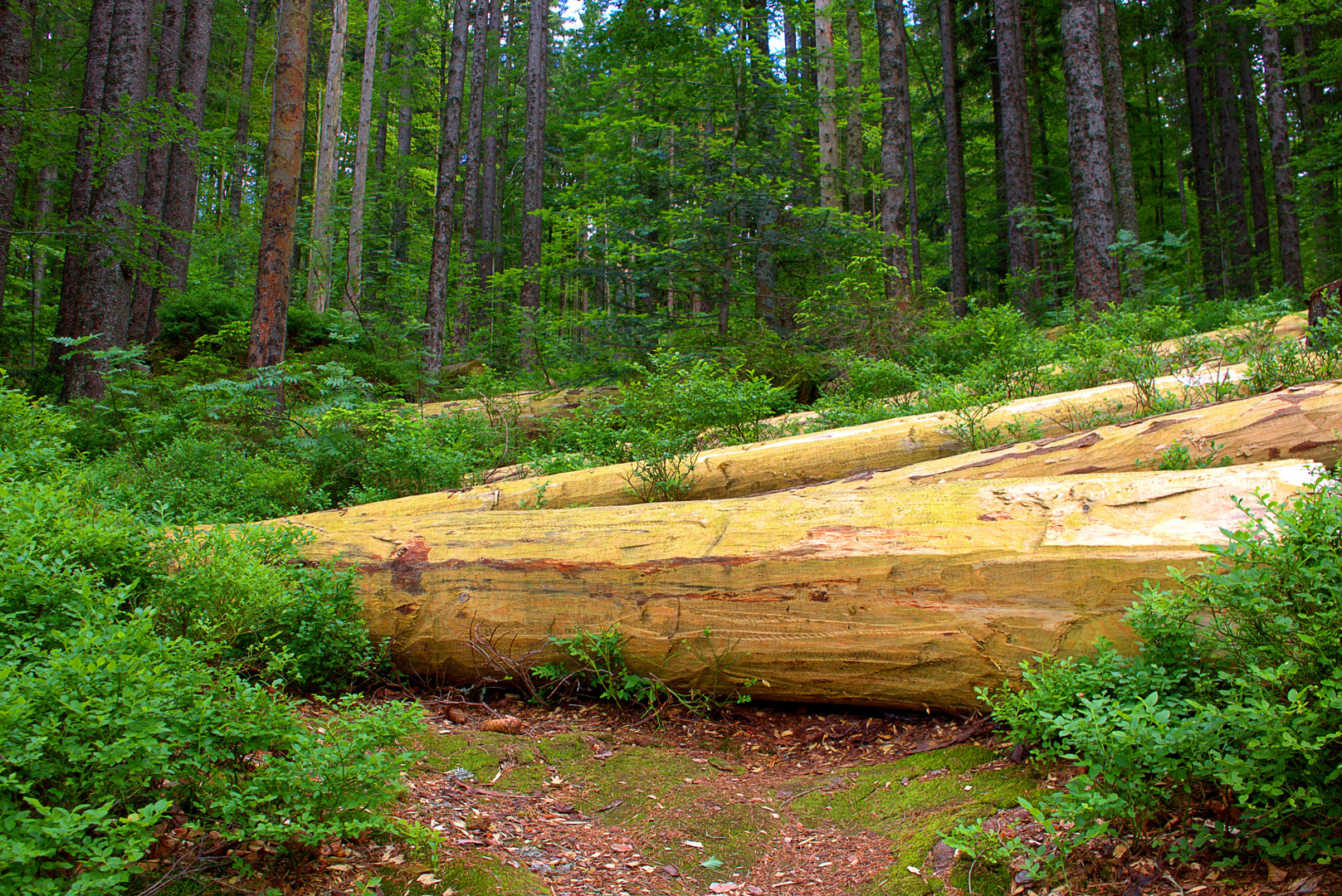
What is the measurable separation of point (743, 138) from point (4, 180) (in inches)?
407

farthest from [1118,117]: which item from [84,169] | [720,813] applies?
[84,169]

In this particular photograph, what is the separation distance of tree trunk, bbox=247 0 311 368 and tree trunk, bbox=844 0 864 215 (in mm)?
7366

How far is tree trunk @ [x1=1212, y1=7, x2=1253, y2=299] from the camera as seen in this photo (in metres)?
19.2

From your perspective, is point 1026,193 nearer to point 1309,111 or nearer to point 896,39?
point 896,39

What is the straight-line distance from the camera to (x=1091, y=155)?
37.7 feet

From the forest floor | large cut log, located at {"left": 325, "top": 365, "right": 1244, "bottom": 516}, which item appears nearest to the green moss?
the forest floor

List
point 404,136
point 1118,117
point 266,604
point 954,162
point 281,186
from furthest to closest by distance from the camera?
point 404,136
point 954,162
point 1118,117
point 281,186
point 266,604

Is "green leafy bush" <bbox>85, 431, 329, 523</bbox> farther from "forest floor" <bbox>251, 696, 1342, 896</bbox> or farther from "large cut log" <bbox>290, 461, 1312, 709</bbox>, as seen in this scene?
"forest floor" <bbox>251, 696, 1342, 896</bbox>

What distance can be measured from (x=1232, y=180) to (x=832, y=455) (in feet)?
75.8

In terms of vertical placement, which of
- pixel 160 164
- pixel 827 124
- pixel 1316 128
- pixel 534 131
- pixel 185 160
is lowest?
pixel 827 124

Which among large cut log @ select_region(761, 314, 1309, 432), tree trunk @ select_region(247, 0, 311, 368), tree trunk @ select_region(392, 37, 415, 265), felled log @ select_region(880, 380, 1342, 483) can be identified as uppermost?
tree trunk @ select_region(392, 37, 415, 265)

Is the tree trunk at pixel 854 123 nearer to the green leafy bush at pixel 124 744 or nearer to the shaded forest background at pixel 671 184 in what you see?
the shaded forest background at pixel 671 184

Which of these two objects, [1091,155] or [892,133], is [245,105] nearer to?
[892,133]


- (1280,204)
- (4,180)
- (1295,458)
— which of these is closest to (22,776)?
(1295,458)
